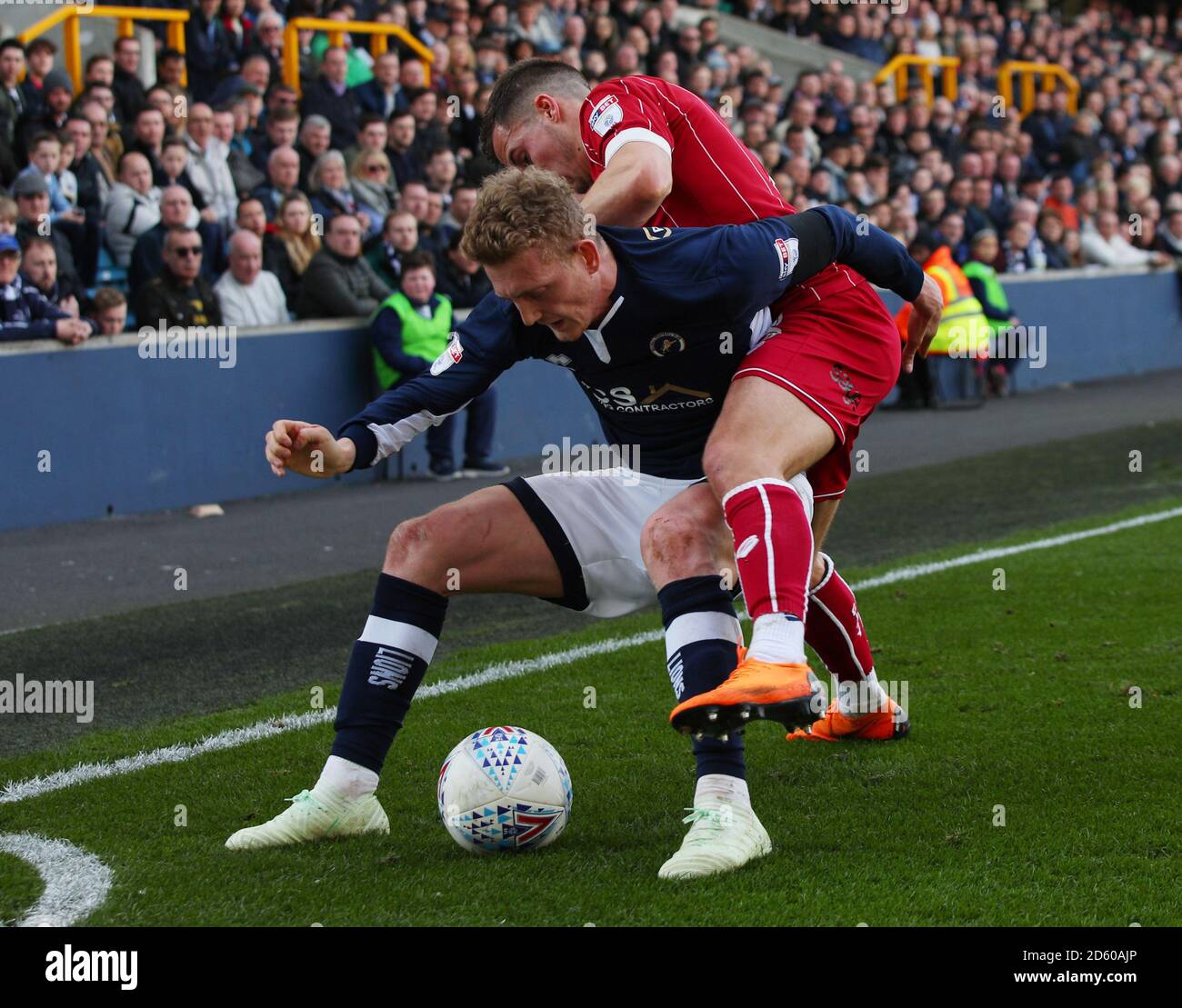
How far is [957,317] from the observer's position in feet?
52.1

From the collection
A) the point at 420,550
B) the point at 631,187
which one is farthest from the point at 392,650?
the point at 631,187

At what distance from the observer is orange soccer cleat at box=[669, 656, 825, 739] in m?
3.67

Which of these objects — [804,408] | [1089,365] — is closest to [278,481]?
[804,408]

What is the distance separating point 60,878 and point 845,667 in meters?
2.40

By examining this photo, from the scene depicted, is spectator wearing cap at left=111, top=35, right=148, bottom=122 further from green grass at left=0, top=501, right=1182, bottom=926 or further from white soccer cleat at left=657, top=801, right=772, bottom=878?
white soccer cleat at left=657, top=801, right=772, bottom=878

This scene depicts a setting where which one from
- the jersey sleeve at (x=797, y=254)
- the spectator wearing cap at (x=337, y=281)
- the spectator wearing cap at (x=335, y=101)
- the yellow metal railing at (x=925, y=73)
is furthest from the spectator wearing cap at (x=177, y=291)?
the yellow metal railing at (x=925, y=73)

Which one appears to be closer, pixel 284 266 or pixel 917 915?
pixel 917 915

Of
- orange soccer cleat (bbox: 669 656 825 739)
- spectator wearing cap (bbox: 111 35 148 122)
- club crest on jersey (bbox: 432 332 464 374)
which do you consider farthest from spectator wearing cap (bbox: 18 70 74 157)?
orange soccer cleat (bbox: 669 656 825 739)

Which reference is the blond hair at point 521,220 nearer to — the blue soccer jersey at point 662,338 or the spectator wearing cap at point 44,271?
the blue soccer jersey at point 662,338

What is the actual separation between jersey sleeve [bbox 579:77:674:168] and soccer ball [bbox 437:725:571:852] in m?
1.54

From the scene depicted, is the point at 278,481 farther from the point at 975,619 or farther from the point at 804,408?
the point at 804,408

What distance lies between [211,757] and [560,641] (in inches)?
78.3

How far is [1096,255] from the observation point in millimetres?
19172

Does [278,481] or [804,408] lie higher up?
[804,408]
